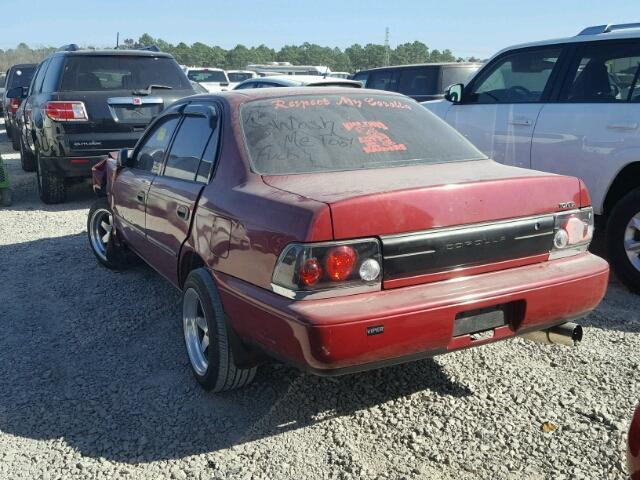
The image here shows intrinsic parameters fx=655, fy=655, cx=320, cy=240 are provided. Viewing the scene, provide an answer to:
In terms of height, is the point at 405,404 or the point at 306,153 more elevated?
the point at 306,153

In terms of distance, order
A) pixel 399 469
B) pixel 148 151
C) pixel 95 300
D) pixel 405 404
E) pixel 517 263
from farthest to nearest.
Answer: pixel 95 300, pixel 148 151, pixel 405 404, pixel 517 263, pixel 399 469

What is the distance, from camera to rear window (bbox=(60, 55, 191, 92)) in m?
8.27

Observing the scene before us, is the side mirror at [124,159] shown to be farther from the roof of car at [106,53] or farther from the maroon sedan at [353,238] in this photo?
the roof of car at [106,53]

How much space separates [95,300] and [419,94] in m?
7.88

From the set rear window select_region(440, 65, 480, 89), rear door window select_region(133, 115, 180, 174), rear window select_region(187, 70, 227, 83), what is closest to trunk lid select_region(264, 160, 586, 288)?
rear door window select_region(133, 115, 180, 174)

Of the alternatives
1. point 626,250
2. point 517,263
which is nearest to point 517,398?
point 517,263

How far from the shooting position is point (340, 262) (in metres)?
2.71

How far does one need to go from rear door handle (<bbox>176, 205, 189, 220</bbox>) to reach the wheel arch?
10.9 ft

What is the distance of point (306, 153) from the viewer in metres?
3.42

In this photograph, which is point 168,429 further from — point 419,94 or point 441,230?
point 419,94

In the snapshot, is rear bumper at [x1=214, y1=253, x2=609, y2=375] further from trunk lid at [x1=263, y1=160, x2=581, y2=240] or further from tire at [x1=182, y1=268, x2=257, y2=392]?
trunk lid at [x1=263, y1=160, x2=581, y2=240]

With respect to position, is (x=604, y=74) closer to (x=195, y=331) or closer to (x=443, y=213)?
(x=443, y=213)

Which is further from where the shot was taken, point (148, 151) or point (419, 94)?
point (419, 94)

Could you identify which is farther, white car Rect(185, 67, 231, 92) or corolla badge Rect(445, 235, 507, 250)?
white car Rect(185, 67, 231, 92)
